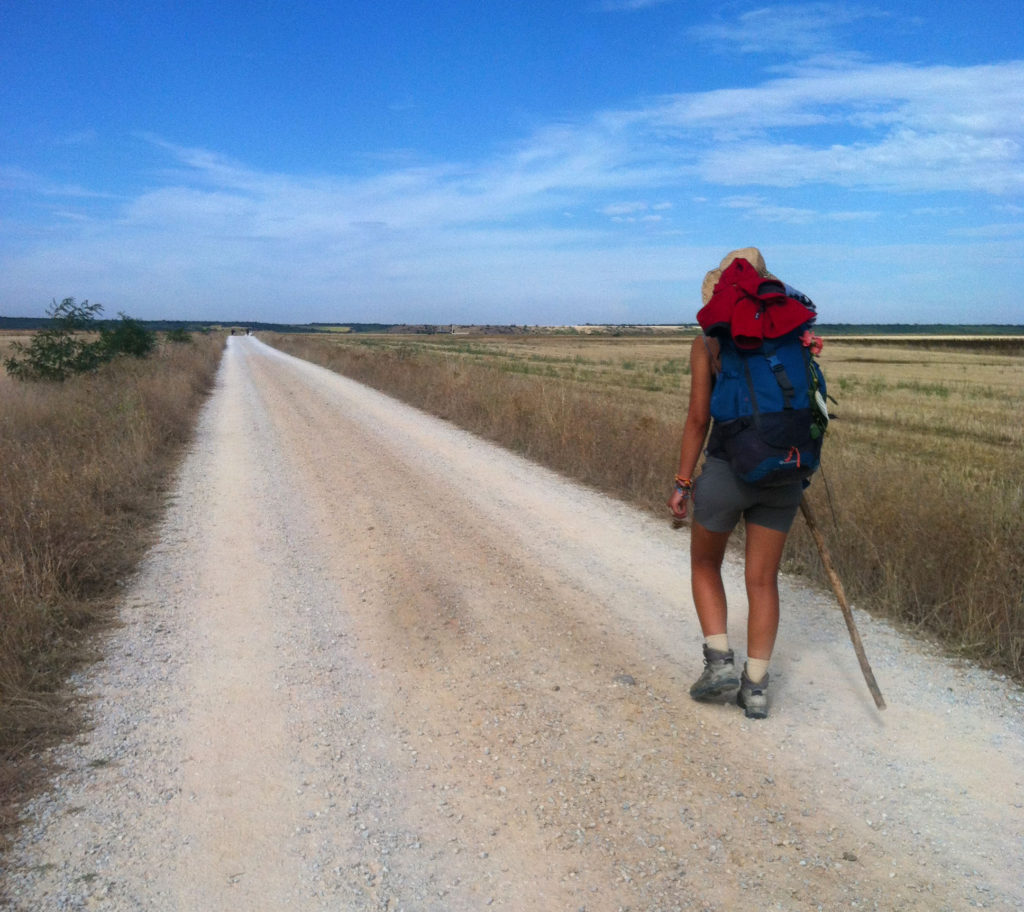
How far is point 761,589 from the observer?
335 cm

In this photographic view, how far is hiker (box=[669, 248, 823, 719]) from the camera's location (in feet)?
10.2

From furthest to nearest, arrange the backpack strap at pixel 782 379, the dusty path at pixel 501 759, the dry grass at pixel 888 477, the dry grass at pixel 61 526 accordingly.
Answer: the dry grass at pixel 888 477
the dry grass at pixel 61 526
the backpack strap at pixel 782 379
the dusty path at pixel 501 759

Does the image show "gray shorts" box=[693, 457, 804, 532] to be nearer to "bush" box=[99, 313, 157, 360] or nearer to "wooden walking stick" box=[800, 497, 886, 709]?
"wooden walking stick" box=[800, 497, 886, 709]

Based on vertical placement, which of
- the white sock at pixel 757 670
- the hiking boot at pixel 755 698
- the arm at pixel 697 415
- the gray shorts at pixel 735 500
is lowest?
the hiking boot at pixel 755 698

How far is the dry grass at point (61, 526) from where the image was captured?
3582 mm

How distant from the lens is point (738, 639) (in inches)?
165

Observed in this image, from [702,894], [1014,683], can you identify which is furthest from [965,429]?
[702,894]

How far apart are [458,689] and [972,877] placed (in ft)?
7.25

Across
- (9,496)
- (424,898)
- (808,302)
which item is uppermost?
(808,302)

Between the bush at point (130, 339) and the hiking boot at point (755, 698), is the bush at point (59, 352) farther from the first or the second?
the hiking boot at point (755, 698)

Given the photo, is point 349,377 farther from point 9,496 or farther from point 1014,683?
point 1014,683

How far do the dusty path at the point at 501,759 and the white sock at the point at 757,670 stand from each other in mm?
200

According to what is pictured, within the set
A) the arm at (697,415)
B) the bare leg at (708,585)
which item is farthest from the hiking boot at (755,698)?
the arm at (697,415)

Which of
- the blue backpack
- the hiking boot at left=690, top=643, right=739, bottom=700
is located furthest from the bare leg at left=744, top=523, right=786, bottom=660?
the blue backpack
